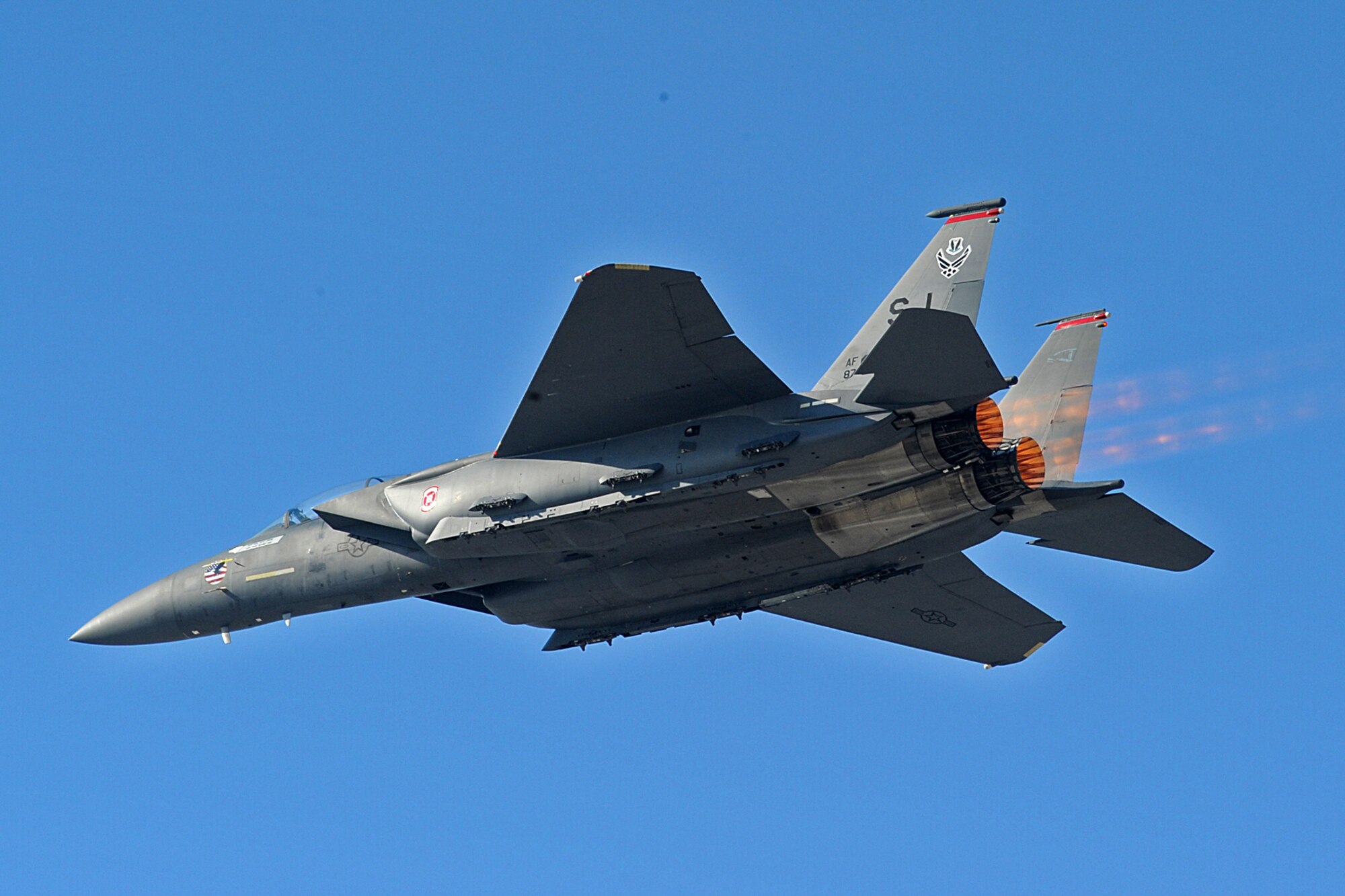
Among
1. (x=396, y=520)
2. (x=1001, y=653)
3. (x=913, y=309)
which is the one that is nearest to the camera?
(x=913, y=309)

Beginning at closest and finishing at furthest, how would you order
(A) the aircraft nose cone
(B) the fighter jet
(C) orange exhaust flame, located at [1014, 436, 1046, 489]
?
(B) the fighter jet
(C) orange exhaust flame, located at [1014, 436, 1046, 489]
(A) the aircraft nose cone

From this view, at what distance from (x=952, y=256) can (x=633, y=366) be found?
551 centimetres

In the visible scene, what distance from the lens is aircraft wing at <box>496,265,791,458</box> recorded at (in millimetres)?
20656

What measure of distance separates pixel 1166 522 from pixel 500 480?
9796 mm

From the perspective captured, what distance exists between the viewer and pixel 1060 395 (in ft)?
83.6

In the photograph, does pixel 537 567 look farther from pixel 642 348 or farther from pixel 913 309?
pixel 913 309

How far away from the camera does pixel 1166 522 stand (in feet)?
80.1

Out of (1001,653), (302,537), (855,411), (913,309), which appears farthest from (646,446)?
(1001,653)

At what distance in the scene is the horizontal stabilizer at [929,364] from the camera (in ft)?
65.1

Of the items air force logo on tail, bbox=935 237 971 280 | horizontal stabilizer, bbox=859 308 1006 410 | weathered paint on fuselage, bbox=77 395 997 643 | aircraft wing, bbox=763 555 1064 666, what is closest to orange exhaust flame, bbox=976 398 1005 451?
horizontal stabilizer, bbox=859 308 1006 410

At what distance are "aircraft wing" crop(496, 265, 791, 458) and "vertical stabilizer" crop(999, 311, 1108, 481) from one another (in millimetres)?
5404

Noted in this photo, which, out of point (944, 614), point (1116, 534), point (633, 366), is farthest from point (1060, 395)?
point (633, 366)

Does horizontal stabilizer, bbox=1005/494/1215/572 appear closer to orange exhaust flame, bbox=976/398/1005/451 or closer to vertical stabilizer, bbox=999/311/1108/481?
vertical stabilizer, bbox=999/311/1108/481

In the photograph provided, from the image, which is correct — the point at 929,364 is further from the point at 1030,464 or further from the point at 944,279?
the point at 944,279
